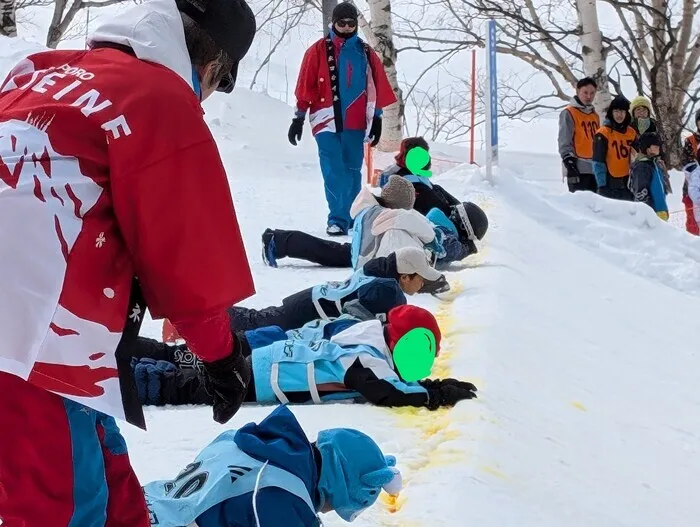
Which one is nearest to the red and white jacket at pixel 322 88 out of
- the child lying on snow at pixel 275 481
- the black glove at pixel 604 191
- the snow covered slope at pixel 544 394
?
the snow covered slope at pixel 544 394

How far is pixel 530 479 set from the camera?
257 cm

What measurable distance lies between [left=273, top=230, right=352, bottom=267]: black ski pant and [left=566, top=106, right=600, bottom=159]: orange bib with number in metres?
3.88

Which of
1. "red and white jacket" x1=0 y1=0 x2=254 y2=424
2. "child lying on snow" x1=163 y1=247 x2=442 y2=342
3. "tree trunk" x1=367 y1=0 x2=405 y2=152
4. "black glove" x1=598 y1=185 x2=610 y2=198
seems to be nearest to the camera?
"red and white jacket" x1=0 y1=0 x2=254 y2=424

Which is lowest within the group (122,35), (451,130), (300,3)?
(451,130)

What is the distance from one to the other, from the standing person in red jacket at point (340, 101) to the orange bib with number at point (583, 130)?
2.54m

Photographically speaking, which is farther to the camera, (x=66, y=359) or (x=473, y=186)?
(x=473, y=186)

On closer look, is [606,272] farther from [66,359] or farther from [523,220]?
[66,359]

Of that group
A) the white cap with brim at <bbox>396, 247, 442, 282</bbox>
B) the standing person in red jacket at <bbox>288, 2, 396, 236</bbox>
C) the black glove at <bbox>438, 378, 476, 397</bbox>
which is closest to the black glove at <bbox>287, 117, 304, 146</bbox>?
the standing person in red jacket at <bbox>288, 2, 396, 236</bbox>

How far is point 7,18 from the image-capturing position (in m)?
12.2

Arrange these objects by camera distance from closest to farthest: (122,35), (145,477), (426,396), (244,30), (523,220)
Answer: (122,35), (244,30), (145,477), (426,396), (523,220)

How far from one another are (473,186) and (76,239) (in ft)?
23.5

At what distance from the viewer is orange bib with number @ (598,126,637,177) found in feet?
26.8

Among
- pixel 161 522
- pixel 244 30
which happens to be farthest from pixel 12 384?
pixel 244 30

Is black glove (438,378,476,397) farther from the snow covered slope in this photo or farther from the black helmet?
the black helmet
